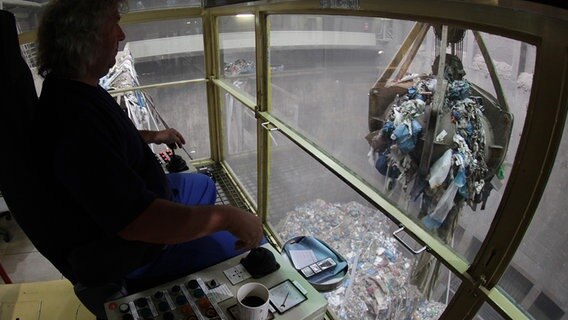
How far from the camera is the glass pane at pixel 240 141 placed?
3217 mm

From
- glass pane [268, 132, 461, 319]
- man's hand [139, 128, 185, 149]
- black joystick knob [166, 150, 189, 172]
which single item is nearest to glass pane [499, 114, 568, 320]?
glass pane [268, 132, 461, 319]

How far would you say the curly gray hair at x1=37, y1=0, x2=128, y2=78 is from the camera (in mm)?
1062

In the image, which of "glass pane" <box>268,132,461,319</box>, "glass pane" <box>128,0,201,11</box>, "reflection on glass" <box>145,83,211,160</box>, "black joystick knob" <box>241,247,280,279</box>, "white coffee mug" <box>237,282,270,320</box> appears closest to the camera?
"white coffee mug" <box>237,282,270,320</box>

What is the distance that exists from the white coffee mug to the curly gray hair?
85cm

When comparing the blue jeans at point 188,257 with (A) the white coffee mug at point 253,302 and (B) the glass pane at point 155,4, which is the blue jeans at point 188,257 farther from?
(B) the glass pane at point 155,4

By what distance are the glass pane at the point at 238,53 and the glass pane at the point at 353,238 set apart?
0.73m

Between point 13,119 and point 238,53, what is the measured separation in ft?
7.46

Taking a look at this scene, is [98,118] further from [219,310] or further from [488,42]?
[488,42]

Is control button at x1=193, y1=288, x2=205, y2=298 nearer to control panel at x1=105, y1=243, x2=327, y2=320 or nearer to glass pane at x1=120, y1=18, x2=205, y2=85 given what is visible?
control panel at x1=105, y1=243, x2=327, y2=320

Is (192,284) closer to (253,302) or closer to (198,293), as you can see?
(198,293)

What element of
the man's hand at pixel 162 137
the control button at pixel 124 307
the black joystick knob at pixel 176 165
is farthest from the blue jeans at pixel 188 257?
the black joystick knob at pixel 176 165

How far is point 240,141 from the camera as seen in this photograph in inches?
137

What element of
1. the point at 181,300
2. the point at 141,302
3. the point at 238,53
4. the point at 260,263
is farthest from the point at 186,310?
the point at 238,53

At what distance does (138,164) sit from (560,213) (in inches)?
47.6
